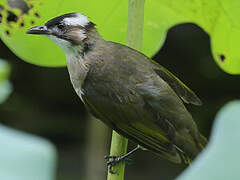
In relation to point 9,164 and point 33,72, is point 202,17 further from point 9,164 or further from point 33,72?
point 33,72

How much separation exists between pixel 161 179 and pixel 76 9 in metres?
3.64

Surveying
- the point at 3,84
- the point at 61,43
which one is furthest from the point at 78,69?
the point at 3,84

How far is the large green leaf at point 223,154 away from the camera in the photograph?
77 cm

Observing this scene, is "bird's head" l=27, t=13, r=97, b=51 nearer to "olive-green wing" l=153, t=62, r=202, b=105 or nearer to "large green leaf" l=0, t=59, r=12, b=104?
"large green leaf" l=0, t=59, r=12, b=104

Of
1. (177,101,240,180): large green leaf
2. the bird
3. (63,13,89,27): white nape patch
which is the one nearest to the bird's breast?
the bird

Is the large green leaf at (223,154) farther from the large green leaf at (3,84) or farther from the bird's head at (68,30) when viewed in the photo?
the large green leaf at (3,84)

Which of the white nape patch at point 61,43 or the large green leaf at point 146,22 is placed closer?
the large green leaf at point 146,22

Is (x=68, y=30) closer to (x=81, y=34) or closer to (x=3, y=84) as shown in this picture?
(x=81, y=34)

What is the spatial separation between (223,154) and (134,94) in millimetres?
577

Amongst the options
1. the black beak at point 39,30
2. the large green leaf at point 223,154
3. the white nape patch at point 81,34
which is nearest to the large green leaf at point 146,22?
the black beak at point 39,30

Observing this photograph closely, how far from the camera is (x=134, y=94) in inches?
53.8

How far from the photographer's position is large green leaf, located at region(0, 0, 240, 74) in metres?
1.20

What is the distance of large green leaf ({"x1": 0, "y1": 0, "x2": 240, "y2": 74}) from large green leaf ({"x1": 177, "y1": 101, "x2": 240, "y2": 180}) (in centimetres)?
42

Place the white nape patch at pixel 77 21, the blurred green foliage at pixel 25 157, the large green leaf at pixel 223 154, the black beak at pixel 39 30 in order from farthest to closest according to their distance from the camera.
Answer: the white nape patch at pixel 77 21 → the black beak at pixel 39 30 → the blurred green foliage at pixel 25 157 → the large green leaf at pixel 223 154
